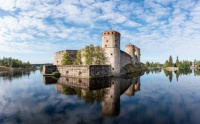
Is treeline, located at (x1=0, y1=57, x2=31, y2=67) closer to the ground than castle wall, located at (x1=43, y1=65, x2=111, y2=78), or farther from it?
farther from it

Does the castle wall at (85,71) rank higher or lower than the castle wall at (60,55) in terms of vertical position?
lower

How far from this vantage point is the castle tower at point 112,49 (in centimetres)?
5453

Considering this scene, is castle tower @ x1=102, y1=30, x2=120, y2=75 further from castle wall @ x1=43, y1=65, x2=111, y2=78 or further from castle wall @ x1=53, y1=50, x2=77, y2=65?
castle wall @ x1=53, y1=50, x2=77, y2=65

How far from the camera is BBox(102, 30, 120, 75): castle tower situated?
179ft

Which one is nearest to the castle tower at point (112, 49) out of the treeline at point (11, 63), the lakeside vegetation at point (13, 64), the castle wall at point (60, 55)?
the castle wall at point (60, 55)

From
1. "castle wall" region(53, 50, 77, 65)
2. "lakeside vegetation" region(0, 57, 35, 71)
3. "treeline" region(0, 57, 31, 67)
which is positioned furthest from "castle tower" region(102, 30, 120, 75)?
"treeline" region(0, 57, 31, 67)

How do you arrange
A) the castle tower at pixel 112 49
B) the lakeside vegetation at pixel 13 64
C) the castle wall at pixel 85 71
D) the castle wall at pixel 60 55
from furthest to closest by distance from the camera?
the lakeside vegetation at pixel 13 64, the castle wall at pixel 60 55, the castle tower at pixel 112 49, the castle wall at pixel 85 71

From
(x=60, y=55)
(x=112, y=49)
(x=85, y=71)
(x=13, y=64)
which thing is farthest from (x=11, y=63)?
(x=112, y=49)

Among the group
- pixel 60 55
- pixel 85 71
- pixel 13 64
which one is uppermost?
pixel 60 55

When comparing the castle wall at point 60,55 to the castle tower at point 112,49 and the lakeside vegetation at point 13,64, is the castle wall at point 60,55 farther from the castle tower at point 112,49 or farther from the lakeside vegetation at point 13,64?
the lakeside vegetation at point 13,64

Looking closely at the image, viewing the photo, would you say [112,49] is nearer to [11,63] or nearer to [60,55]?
[60,55]

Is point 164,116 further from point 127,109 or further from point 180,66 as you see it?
point 180,66

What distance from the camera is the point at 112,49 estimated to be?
5488 cm

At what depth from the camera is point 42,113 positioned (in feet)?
53.2
